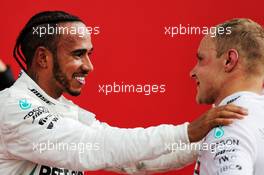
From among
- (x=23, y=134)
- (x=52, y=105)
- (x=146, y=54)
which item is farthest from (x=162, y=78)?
(x=23, y=134)

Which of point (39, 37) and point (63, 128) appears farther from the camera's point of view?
point (39, 37)

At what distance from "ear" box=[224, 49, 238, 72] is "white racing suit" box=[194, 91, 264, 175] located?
0.26ft

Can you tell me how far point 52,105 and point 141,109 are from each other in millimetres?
1048

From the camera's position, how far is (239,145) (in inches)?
60.0

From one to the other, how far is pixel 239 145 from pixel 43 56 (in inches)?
32.9

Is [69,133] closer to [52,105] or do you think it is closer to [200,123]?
[52,105]

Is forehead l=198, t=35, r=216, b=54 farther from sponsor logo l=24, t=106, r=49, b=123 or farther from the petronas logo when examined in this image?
sponsor logo l=24, t=106, r=49, b=123

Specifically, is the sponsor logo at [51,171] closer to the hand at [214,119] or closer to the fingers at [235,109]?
the hand at [214,119]

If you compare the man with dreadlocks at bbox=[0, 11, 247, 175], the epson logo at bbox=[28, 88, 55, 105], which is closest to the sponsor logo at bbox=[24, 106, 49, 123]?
the man with dreadlocks at bbox=[0, 11, 247, 175]

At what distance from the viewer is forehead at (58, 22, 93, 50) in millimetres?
2105

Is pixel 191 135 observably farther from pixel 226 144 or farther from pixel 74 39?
pixel 74 39
